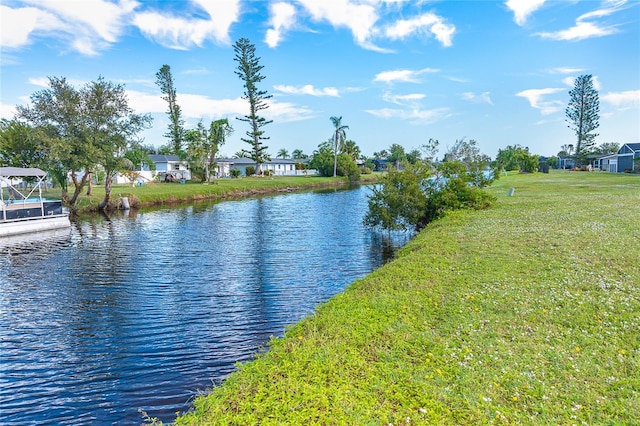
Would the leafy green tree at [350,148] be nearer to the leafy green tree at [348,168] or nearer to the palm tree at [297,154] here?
the leafy green tree at [348,168]

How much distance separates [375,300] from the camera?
365 inches

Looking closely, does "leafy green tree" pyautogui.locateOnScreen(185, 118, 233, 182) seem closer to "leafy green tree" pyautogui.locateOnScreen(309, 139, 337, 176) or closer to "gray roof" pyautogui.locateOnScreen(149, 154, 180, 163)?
"gray roof" pyautogui.locateOnScreen(149, 154, 180, 163)

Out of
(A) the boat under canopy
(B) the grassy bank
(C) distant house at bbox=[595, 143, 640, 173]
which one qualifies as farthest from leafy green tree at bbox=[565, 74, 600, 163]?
→ (A) the boat under canopy

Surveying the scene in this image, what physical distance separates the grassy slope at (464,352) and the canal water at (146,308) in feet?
7.70

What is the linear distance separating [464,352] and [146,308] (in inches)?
390

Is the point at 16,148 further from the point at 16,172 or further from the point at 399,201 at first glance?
the point at 399,201

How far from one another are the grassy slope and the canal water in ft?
7.70

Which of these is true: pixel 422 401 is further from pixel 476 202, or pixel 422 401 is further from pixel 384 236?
pixel 476 202

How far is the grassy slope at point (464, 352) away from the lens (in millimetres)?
5074

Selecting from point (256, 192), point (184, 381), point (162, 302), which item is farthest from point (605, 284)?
point (256, 192)

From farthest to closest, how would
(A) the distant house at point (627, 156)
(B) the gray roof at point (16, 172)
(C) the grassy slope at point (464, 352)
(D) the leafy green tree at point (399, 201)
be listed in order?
(A) the distant house at point (627, 156) < (B) the gray roof at point (16, 172) < (D) the leafy green tree at point (399, 201) < (C) the grassy slope at point (464, 352)

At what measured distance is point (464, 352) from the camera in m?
6.54

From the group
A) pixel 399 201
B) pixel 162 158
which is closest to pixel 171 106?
pixel 162 158

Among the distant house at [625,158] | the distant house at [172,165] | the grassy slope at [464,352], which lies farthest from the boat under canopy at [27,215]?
the distant house at [625,158]
